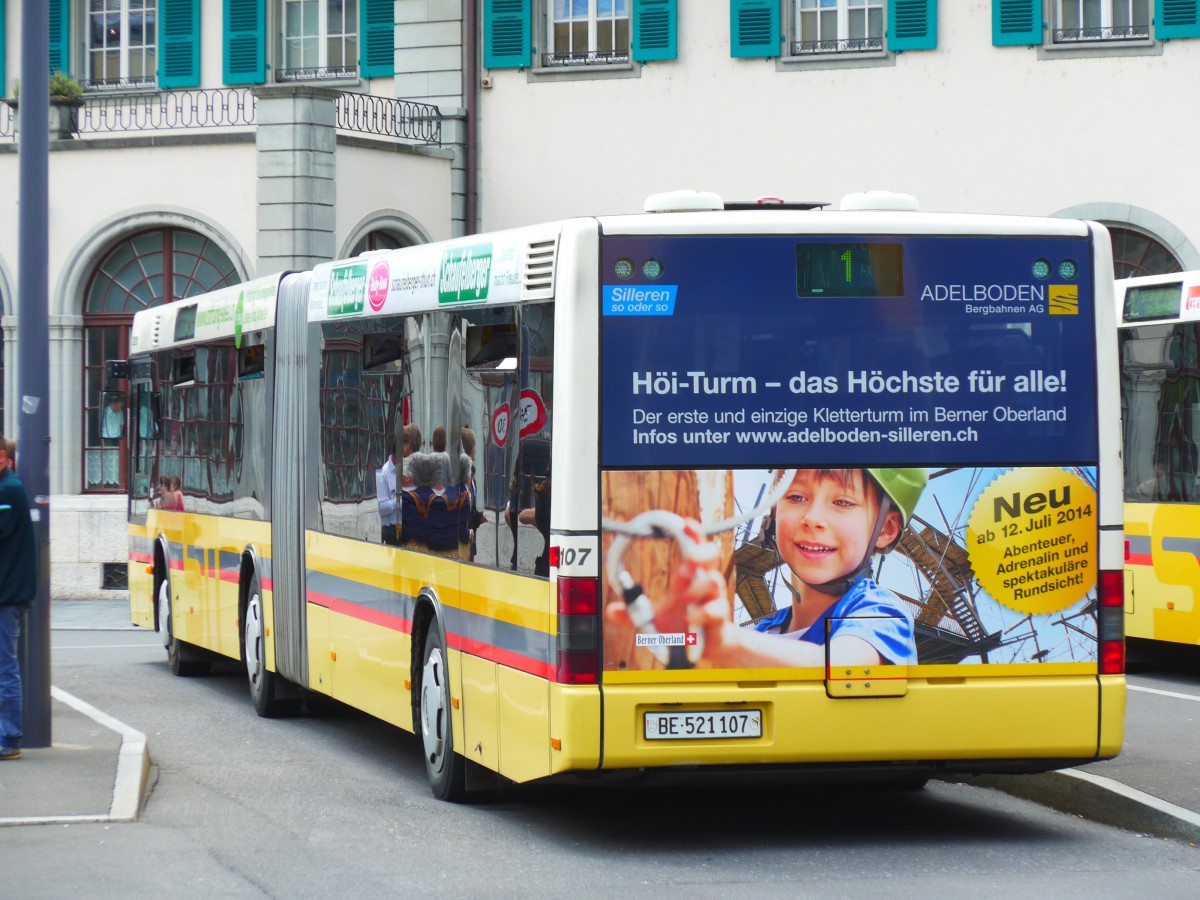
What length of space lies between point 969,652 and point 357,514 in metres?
4.14

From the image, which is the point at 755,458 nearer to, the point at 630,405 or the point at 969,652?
the point at 630,405

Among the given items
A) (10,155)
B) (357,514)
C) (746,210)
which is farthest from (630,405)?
(10,155)

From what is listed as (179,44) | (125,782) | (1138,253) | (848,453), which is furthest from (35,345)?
(179,44)

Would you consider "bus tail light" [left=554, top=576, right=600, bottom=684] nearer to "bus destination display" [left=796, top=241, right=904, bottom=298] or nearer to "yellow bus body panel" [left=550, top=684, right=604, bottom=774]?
"yellow bus body panel" [left=550, top=684, right=604, bottom=774]

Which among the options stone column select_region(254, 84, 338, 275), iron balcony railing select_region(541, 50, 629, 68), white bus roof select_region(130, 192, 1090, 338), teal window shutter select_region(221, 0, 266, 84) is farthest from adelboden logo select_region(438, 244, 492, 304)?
teal window shutter select_region(221, 0, 266, 84)

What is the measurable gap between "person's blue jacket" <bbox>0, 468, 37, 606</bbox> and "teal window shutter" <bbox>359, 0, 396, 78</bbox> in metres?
17.2

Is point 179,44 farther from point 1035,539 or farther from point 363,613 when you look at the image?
point 1035,539

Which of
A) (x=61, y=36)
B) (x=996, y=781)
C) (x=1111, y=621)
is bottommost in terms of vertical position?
(x=996, y=781)

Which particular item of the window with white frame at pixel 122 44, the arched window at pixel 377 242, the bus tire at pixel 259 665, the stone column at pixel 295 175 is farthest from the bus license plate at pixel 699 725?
the window with white frame at pixel 122 44

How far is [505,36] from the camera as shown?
2653 cm

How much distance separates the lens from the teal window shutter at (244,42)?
27.5m

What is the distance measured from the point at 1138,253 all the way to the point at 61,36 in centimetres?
1413

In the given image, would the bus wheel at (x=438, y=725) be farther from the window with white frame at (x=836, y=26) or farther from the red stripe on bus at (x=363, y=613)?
the window with white frame at (x=836, y=26)

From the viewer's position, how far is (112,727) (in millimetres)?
12070
